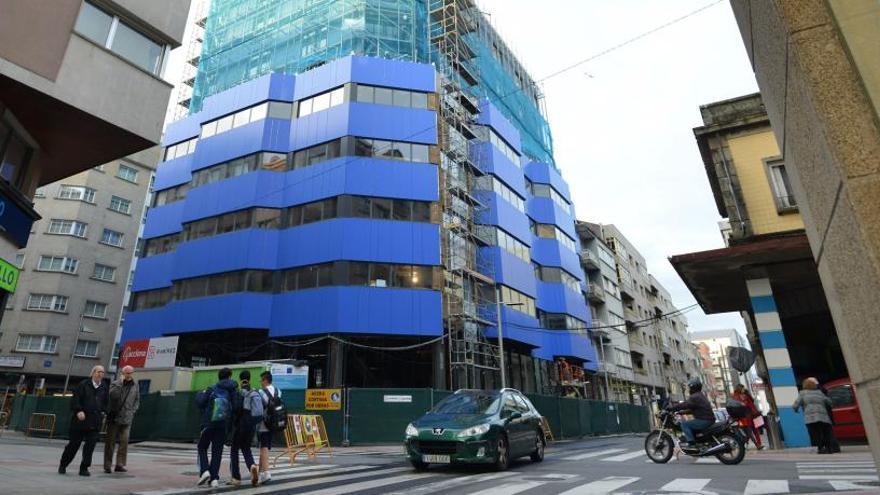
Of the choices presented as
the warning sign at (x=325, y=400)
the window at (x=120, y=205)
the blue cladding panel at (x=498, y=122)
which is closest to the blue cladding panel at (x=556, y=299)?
the blue cladding panel at (x=498, y=122)

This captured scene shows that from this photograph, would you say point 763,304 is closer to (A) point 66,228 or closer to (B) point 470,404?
(B) point 470,404

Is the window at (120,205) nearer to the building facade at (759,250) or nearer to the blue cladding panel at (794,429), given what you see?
the building facade at (759,250)

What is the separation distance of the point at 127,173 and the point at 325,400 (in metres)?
43.5

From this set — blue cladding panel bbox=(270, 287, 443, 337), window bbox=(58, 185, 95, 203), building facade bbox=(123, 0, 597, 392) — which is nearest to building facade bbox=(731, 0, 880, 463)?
building facade bbox=(123, 0, 597, 392)

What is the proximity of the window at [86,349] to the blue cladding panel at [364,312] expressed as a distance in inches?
1006

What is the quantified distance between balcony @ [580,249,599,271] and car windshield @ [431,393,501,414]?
142ft

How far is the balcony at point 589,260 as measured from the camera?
5144 centimetres

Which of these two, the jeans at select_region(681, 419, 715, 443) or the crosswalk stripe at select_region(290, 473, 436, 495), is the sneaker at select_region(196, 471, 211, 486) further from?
the jeans at select_region(681, 419, 715, 443)

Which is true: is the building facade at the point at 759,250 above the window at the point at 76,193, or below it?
below

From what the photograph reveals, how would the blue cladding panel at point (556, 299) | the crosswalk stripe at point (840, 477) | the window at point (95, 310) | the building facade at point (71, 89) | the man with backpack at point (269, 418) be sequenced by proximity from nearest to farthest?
the crosswalk stripe at point (840, 477), the man with backpack at point (269, 418), the building facade at point (71, 89), the blue cladding panel at point (556, 299), the window at point (95, 310)

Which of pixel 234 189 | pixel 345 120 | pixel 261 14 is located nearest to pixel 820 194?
pixel 345 120

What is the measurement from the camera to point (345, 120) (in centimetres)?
3177

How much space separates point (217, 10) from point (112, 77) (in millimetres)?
38435

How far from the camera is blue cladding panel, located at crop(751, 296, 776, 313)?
13633mm
